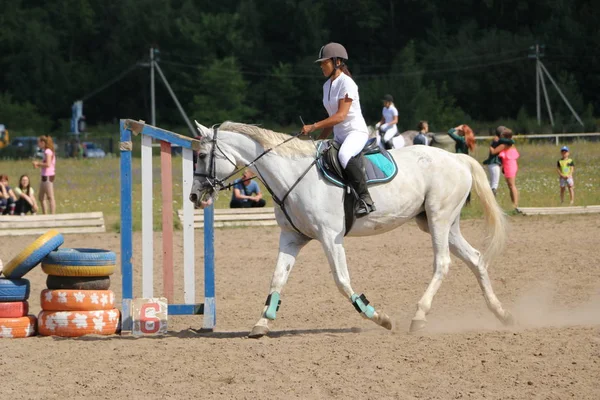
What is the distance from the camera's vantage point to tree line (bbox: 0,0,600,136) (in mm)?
67875

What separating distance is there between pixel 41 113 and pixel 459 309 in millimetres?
69567

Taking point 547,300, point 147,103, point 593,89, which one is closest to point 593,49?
point 593,89

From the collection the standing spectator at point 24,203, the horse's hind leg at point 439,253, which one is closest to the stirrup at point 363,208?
the horse's hind leg at point 439,253

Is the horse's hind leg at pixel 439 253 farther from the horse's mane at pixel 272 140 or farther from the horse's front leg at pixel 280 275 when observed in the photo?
the horse's mane at pixel 272 140

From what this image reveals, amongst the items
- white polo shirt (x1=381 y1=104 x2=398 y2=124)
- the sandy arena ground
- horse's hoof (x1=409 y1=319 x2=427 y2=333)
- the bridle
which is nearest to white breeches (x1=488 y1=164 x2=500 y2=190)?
white polo shirt (x1=381 y1=104 x2=398 y2=124)

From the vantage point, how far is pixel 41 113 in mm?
76125

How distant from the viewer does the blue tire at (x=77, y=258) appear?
904cm

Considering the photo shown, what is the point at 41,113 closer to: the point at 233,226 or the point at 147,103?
the point at 147,103

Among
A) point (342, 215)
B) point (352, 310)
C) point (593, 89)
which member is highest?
point (593, 89)

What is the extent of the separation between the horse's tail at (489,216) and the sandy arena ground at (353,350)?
2.24 ft

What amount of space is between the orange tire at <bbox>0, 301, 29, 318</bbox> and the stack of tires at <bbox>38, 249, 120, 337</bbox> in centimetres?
19

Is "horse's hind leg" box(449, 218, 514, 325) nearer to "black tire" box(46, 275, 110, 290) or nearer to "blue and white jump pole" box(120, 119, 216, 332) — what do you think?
"blue and white jump pole" box(120, 119, 216, 332)

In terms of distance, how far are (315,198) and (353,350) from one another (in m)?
1.57

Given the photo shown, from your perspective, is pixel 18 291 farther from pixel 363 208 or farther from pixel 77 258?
pixel 363 208
